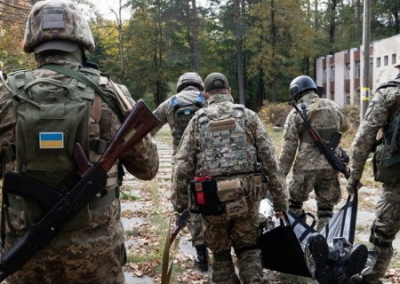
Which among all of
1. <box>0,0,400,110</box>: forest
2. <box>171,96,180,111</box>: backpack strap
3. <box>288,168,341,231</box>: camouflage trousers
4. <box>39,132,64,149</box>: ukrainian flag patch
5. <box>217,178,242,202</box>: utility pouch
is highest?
<box>0,0,400,110</box>: forest

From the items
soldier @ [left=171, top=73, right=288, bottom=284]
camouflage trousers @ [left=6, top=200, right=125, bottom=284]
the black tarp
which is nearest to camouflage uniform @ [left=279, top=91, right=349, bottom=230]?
the black tarp

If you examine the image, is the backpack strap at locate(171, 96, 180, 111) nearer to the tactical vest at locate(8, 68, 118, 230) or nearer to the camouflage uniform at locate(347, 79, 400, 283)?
the camouflage uniform at locate(347, 79, 400, 283)

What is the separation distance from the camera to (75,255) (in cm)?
259

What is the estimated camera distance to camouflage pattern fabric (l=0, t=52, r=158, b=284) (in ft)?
8.49

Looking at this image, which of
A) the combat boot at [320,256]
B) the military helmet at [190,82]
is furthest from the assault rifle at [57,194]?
the military helmet at [190,82]

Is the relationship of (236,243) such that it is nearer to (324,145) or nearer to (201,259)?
(201,259)

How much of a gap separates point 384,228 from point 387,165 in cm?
57

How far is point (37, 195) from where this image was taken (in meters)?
2.54

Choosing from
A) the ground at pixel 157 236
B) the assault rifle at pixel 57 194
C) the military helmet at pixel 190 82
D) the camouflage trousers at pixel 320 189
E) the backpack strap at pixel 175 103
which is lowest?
the ground at pixel 157 236

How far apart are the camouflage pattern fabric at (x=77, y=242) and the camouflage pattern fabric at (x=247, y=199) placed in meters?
1.32

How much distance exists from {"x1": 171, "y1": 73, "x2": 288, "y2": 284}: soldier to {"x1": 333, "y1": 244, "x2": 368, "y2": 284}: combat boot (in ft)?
2.04

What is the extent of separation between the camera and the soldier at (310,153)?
18.5 feet

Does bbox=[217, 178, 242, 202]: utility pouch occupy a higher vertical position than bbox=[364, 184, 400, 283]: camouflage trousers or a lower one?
higher

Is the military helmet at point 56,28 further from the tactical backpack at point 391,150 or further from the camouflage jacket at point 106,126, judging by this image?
the tactical backpack at point 391,150
